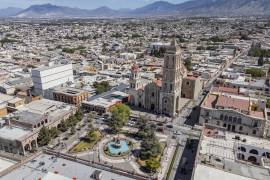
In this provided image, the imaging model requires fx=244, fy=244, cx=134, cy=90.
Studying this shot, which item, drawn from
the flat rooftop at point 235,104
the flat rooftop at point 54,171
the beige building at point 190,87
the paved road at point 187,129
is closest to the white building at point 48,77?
the beige building at point 190,87

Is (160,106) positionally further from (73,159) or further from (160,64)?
(160,64)

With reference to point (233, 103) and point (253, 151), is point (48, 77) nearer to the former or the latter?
point (233, 103)

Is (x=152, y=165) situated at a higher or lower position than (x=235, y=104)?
lower

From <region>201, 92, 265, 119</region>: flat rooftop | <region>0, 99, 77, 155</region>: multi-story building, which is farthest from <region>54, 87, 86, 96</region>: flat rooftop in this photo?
<region>201, 92, 265, 119</region>: flat rooftop

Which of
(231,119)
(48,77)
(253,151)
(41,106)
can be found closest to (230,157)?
(253,151)

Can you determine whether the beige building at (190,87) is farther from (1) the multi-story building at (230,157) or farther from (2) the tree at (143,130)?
(1) the multi-story building at (230,157)

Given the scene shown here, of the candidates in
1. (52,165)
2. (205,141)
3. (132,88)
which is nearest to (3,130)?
(52,165)

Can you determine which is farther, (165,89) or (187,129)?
(165,89)

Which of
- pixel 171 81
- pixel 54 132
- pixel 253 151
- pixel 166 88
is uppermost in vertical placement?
pixel 171 81

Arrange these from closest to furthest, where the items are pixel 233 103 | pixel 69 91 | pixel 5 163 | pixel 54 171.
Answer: pixel 54 171
pixel 5 163
pixel 233 103
pixel 69 91
